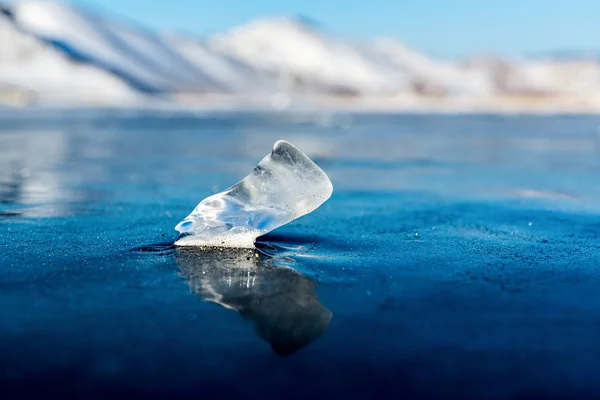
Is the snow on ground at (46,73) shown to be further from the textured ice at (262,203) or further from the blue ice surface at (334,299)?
the textured ice at (262,203)

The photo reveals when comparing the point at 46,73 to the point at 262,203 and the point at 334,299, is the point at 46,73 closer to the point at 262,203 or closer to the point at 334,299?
the point at 262,203

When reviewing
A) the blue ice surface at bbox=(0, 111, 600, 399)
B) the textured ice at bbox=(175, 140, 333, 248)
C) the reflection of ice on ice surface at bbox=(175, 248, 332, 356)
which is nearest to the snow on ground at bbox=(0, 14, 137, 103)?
the blue ice surface at bbox=(0, 111, 600, 399)

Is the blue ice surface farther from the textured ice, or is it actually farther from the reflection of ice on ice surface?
the textured ice

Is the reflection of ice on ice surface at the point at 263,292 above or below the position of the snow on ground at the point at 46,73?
below

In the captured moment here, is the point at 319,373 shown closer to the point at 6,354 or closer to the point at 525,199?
the point at 6,354

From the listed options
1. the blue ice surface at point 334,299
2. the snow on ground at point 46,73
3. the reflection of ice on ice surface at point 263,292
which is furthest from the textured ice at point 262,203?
the snow on ground at point 46,73

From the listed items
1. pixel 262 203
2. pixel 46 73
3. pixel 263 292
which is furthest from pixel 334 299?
pixel 46 73
